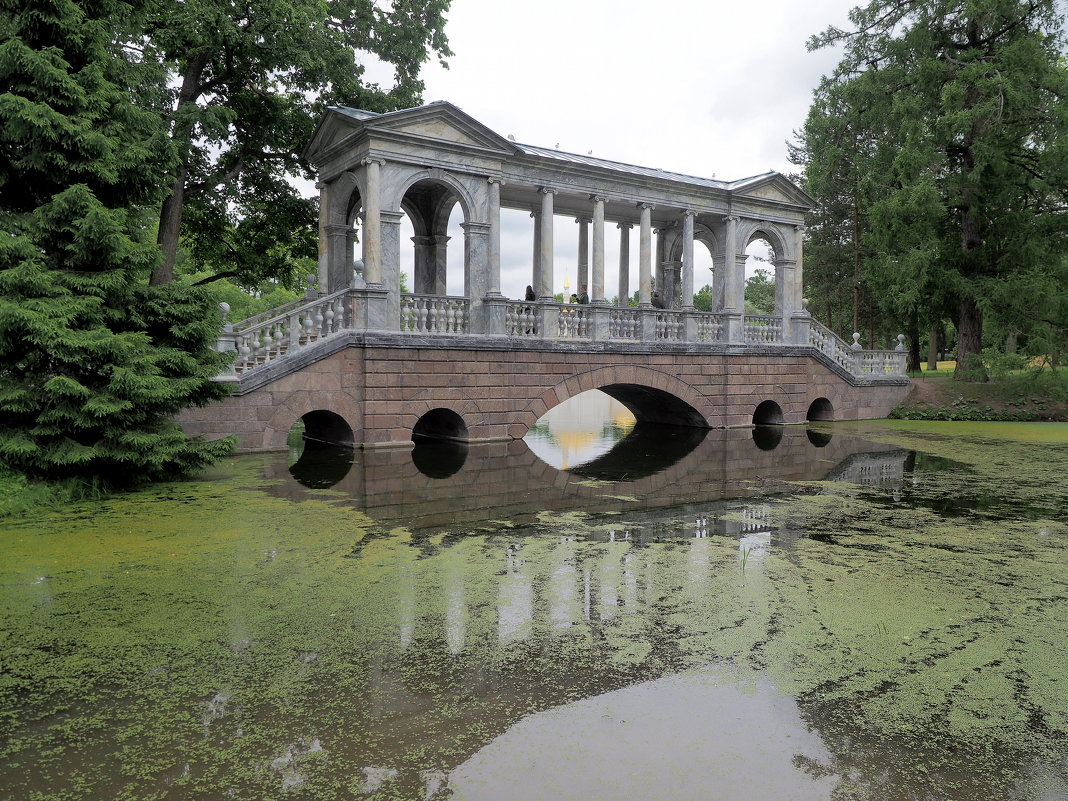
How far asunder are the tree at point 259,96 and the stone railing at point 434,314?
5240mm

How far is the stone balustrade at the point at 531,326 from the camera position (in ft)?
46.9

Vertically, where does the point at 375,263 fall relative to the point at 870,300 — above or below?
below

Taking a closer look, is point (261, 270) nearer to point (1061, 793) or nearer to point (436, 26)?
point (436, 26)

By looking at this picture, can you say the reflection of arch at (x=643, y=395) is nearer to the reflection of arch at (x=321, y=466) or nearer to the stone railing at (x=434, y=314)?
the stone railing at (x=434, y=314)

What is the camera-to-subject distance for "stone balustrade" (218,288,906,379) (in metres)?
14.3

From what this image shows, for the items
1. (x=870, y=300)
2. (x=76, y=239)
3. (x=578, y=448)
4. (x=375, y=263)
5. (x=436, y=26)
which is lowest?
(x=578, y=448)

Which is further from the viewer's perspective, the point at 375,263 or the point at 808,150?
the point at 808,150

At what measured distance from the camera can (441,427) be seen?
1731 centimetres

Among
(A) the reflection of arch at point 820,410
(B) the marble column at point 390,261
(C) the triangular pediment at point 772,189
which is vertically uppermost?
(C) the triangular pediment at point 772,189

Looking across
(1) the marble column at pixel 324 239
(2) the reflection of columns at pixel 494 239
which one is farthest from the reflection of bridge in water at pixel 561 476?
(1) the marble column at pixel 324 239

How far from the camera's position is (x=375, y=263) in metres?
15.1

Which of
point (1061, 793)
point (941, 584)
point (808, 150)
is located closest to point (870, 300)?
point (808, 150)

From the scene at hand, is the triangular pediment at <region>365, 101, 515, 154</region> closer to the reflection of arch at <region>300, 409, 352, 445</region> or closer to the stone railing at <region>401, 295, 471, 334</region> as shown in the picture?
the stone railing at <region>401, 295, 471, 334</region>

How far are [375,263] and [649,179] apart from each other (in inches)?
300
